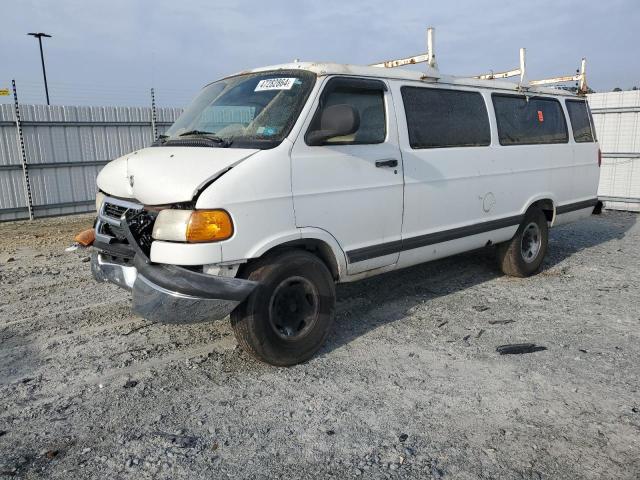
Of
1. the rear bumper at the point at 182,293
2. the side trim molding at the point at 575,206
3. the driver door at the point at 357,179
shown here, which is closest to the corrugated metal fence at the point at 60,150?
the rear bumper at the point at 182,293

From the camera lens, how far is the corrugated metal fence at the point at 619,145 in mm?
11258

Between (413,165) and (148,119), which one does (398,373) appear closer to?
(413,165)

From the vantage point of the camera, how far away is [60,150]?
443 inches

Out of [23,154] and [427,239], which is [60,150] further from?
[427,239]

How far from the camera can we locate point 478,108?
5.35 m

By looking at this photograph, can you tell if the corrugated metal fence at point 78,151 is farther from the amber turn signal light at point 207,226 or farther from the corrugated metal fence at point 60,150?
the amber turn signal light at point 207,226

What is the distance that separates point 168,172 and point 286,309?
129 centimetres

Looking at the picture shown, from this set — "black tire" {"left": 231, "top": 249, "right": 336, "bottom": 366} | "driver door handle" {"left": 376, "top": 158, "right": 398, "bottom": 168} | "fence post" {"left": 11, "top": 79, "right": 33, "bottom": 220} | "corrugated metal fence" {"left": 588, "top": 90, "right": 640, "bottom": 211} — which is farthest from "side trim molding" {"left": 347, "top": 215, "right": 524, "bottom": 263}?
"fence post" {"left": 11, "top": 79, "right": 33, "bottom": 220}

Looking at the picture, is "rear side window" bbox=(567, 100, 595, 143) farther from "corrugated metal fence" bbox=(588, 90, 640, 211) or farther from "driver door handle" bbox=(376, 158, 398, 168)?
"corrugated metal fence" bbox=(588, 90, 640, 211)

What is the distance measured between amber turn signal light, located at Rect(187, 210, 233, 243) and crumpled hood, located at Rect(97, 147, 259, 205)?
14cm

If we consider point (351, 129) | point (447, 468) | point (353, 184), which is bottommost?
point (447, 468)

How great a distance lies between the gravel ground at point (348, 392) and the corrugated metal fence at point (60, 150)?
6.11 meters

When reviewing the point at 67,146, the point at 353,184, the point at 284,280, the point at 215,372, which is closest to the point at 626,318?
the point at 353,184

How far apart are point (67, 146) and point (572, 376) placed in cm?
1101
